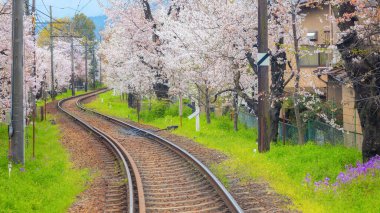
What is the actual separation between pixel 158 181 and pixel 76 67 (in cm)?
9877

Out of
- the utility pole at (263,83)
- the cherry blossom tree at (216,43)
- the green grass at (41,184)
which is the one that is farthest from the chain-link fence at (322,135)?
the green grass at (41,184)

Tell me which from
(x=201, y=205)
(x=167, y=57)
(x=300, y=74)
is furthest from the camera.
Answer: (x=167, y=57)

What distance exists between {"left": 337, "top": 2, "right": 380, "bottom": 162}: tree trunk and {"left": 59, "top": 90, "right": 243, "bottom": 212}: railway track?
4314 mm

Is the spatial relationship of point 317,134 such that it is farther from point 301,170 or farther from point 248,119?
point 248,119

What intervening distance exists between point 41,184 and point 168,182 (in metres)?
3.44

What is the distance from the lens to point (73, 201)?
37.7 feet

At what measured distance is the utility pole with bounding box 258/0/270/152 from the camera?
1603cm

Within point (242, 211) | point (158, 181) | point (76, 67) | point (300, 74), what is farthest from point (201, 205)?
point (76, 67)

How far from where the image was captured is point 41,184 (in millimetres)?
13141

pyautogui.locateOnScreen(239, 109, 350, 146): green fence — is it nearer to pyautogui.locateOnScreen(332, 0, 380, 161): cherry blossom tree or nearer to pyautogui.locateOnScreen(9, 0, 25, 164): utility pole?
pyautogui.locateOnScreen(332, 0, 380, 161): cherry blossom tree

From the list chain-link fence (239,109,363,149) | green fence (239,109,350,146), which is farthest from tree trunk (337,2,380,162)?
green fence (239,109,350,146)

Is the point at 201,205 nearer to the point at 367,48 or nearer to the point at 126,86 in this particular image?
the point at 367,48

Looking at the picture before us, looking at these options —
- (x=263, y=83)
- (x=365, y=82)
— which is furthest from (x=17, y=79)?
(x=365, y=82)

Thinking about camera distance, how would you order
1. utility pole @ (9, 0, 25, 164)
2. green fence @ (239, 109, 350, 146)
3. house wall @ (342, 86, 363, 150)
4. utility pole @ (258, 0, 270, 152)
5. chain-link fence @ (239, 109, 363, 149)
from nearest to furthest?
1. utility pole @ (9, 0, 25, 164)
2. utility pole @ (258, 0, 270, 152)
3. house wall @ (342, 86, 363, 150)
4. chain-link fence @ (239, 109, 363, 149)
5. green fence @ (239, 109, 350, 146)
